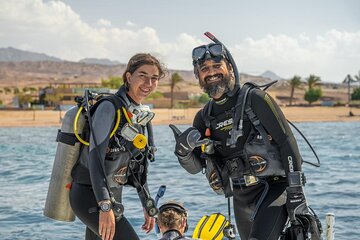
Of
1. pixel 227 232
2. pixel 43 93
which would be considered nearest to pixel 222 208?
pixel 227 232

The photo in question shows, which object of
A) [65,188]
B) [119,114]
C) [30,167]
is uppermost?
[119,114]

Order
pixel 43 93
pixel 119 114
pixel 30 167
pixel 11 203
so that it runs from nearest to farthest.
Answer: pixel 119 114
pixel 11 203
pixel 30 167
pixel 43 93

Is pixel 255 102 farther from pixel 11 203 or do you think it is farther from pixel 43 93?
pixel 43 93

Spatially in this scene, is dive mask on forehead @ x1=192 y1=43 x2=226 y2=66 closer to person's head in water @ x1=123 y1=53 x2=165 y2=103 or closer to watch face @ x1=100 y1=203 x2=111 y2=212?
person's head in water @ x1=123 y1=53 x2=165 y2=103

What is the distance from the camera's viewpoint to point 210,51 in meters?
4.21

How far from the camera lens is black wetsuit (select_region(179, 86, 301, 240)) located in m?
3.89

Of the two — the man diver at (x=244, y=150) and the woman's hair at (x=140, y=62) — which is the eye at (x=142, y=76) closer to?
the woman's hair at (x=140, y=62)

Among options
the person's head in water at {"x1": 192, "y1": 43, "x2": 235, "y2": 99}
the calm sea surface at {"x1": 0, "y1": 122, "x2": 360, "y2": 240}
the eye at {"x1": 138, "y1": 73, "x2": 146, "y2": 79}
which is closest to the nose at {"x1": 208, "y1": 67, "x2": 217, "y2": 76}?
the person's head in water at {"x1": 192, "y1": 43, "x2": 235, "y2": 99}

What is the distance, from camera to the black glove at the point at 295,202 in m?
3.77

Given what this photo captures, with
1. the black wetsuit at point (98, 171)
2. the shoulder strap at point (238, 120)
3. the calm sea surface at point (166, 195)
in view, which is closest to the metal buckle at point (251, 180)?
the shoulder strap at point (238, 120)

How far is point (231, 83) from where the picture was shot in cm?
421

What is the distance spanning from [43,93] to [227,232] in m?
78.7

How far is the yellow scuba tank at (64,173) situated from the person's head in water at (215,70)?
92 centimetres

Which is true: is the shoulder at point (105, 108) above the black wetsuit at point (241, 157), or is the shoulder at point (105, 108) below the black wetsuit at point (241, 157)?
above
